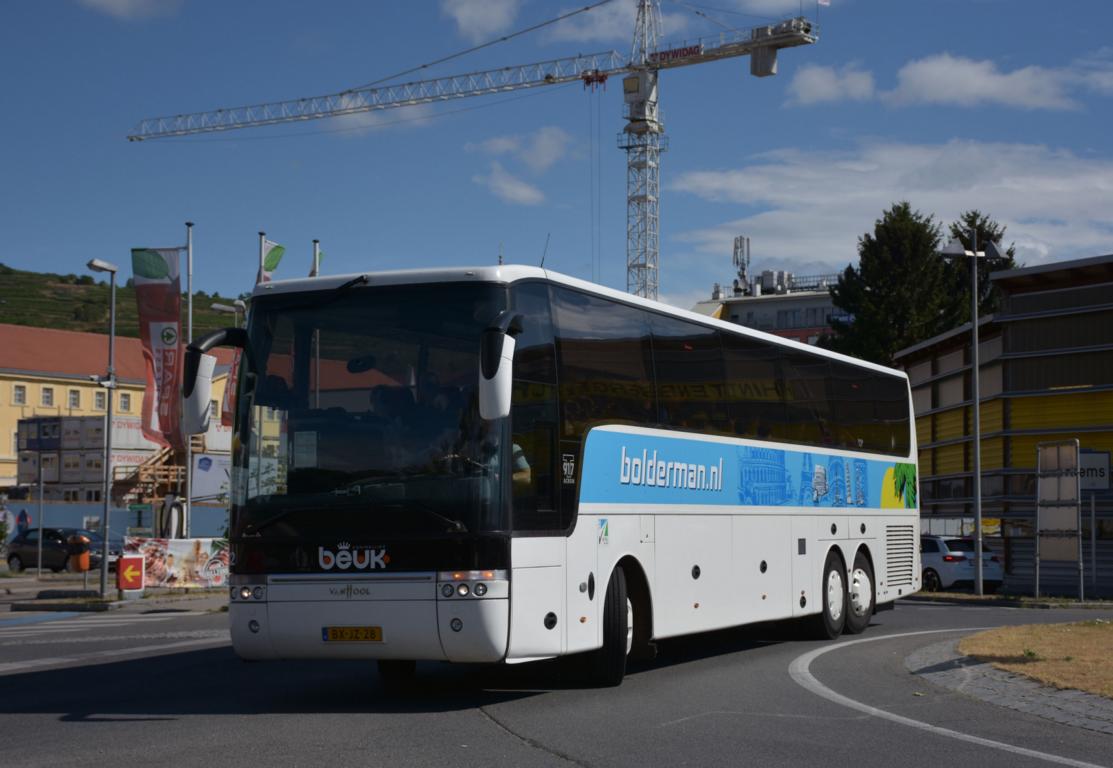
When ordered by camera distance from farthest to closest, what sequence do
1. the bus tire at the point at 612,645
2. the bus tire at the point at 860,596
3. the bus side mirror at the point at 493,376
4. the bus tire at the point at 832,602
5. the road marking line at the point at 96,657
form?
the bus tire at the point at 860,596
the bus tire at the point at 832,602
the road marking line at the point at 96,657
the bus tire at the point at 612,645
the bus side mirror at the point at 493,376

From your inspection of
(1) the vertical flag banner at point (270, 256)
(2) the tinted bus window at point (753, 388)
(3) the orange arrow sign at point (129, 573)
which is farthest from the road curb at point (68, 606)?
(2) the tinted bus window at point (753, 388)

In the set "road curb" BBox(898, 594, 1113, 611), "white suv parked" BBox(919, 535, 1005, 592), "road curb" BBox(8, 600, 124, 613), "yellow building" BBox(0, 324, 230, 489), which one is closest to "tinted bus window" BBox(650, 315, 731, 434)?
"road curb" BBox(898, 594, 1113, 611)

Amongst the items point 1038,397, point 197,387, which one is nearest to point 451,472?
point 197,387

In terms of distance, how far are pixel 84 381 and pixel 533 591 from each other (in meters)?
108

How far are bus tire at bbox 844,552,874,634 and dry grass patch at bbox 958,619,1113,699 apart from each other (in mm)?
1879

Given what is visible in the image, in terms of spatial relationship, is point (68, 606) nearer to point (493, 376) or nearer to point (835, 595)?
point (835, 595)

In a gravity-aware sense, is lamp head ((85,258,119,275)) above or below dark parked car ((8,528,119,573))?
above

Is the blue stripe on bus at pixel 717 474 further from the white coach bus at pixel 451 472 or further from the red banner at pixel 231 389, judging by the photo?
the red banner at pixel 231 389

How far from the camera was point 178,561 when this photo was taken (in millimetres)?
35500

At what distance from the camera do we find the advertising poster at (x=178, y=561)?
115ft

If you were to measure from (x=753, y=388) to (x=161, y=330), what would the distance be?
21.9 metres

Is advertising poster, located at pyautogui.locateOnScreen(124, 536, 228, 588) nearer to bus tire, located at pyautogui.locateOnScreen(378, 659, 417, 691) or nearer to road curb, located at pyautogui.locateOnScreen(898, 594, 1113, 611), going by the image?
road curb, located at pyautogui.locateOnScreen(898, 594, 1113, 611)

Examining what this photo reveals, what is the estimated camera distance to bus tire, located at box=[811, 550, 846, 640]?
1892 cm

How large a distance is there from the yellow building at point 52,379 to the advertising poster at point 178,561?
230ft
